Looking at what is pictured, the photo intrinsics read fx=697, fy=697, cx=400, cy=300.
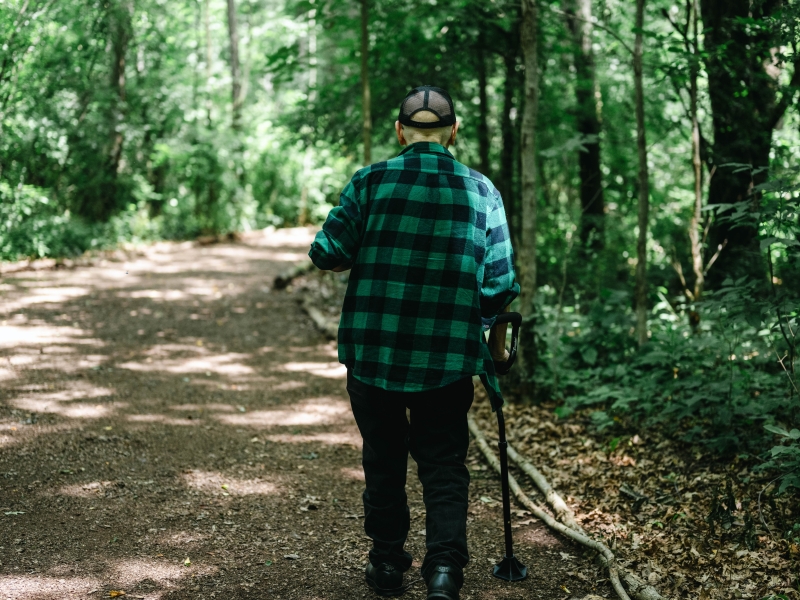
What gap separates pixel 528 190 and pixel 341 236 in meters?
3.67

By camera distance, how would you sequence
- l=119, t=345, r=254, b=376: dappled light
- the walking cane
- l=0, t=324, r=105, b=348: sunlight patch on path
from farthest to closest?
l=0, t=324, r=105, b=348: sunlight patch on path → l=119, t=345, r=254, b=376: dappled light → the walking cane

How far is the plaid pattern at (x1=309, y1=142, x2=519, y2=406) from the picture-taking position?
281 cm

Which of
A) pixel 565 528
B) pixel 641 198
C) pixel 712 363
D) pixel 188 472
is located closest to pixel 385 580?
pixel 565 528

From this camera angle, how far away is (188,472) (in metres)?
4.76

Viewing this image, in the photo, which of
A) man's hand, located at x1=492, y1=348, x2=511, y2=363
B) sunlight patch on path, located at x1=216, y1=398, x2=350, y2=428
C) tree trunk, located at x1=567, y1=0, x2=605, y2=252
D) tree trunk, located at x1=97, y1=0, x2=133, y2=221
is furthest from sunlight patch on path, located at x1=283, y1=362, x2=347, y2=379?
tree trunk, located at x1=97, y1=0, x2=133, y2=221

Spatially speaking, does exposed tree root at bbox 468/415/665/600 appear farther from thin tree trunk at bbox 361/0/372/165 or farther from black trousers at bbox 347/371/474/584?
thin tree trunk at bbox 361/0/372/165

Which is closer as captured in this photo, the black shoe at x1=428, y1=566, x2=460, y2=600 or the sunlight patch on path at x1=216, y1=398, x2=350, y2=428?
the black shoe at x1=428, y1=566, x2=460, y2=600

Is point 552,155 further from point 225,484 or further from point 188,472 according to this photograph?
point 188,472

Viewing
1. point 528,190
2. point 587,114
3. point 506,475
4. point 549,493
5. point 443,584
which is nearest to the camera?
point 443,584

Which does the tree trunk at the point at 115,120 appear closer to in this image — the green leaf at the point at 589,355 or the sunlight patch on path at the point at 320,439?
the sunlight patch on path at the point at 320,439

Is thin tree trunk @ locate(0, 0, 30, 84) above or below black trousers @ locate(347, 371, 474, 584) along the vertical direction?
above

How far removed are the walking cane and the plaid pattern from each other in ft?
1.01

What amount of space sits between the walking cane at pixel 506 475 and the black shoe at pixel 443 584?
0.59m

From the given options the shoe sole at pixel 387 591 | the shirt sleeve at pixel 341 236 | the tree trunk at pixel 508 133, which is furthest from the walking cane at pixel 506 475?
the tree trunk at pixel 508 133
